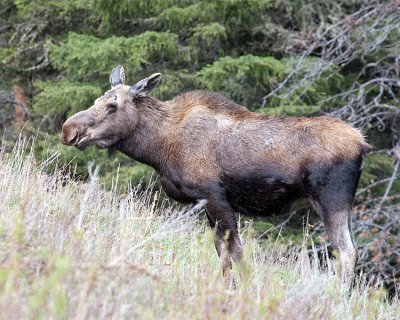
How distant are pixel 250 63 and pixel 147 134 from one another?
573 centimetres

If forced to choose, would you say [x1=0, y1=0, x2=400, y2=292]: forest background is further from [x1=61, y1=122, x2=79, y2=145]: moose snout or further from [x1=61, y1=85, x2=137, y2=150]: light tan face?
[x1=61, y1=122, x2=79, y2=145]: moose snout

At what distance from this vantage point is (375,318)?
677 centimetres

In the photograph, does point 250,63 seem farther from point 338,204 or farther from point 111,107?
point 338,204

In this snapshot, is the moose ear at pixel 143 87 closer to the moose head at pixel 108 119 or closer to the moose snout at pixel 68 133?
the moose head at pixel 108 119

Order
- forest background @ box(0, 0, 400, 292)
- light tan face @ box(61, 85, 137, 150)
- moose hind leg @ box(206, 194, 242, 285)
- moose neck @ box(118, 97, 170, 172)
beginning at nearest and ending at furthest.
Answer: moose hind leg @ box(206, 194, 242, 285) → light tan face @ box(61, 85, 137, 150) → moose neck @ box(118, 97, 170, 172) → forest background @ box(0, 0, 400, 292)

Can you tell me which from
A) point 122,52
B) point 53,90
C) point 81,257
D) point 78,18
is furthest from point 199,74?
point 81,257

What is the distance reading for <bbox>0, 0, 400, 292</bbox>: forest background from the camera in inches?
520

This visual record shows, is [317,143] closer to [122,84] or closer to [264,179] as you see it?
[264,179]

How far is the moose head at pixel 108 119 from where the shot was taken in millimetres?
7773

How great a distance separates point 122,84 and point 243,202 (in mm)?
2025

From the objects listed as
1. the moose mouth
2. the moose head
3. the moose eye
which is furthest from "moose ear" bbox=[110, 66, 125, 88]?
the moose mouth

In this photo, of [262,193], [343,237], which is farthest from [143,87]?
[343,237]

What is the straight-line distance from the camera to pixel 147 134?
27.0 ft

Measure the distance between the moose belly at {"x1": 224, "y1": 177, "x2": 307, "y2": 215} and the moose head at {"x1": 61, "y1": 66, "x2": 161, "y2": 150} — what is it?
1.34 m
